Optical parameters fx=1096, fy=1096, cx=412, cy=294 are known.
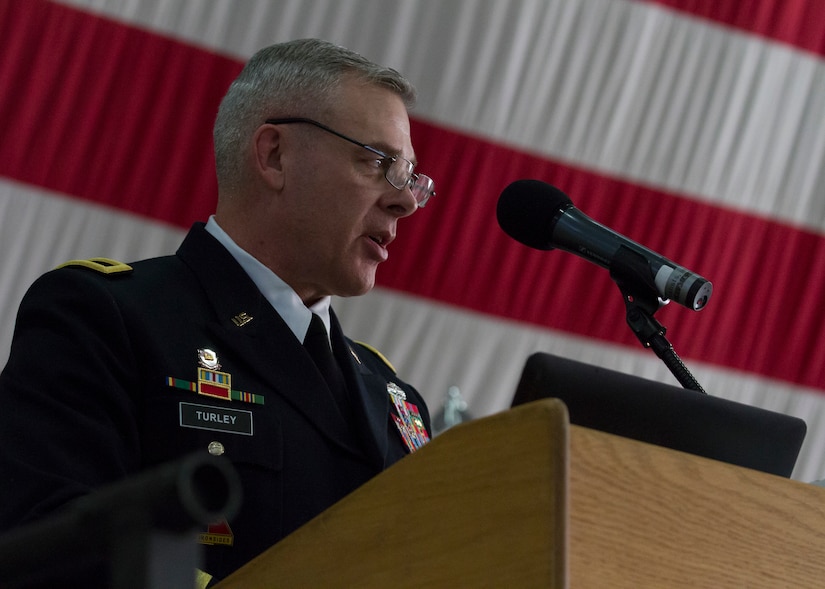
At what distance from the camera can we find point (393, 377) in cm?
204

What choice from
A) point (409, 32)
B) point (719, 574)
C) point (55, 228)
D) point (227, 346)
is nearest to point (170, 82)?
point (55, 228)

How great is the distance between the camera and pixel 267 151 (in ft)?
6.31

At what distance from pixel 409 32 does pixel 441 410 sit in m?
0.98

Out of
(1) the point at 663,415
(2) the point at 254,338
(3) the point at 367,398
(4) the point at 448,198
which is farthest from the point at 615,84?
(1) the point at 663,415

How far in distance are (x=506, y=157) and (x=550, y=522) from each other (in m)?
2.26

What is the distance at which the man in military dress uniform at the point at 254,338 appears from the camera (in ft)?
4.38

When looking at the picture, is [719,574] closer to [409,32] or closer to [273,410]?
[273,410]

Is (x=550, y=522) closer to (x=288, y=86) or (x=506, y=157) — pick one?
(x=288, y=86)

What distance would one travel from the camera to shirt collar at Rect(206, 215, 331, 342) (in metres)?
1.72

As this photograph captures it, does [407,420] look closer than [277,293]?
No

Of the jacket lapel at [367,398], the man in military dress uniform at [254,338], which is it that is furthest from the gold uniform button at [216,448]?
the jacket lapel at [367,398]

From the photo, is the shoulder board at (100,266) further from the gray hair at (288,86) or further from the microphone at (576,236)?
the microphone at (576,236)

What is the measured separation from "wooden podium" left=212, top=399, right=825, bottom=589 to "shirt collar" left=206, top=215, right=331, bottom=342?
0.76 metres

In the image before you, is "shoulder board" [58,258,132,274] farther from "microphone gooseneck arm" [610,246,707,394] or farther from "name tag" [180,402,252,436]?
"microphone gooseneck arm" [610,246,707,394]
